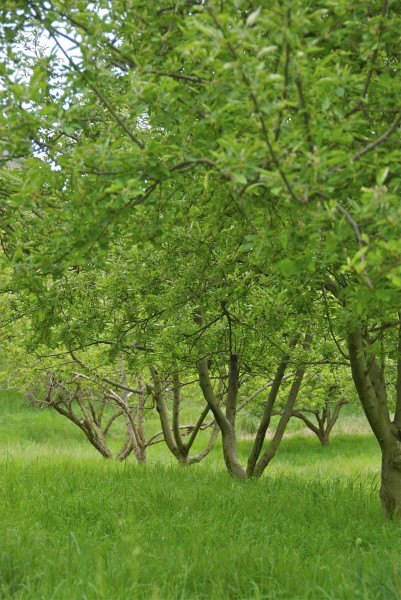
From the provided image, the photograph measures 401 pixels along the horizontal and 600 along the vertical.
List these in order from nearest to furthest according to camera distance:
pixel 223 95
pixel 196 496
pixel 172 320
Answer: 1. pixel 223 95
2. pixel 196 496
3. pixel 172 320

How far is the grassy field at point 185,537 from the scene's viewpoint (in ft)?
13.6

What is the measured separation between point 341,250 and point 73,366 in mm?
11435

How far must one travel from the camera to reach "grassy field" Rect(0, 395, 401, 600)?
416 centimetres

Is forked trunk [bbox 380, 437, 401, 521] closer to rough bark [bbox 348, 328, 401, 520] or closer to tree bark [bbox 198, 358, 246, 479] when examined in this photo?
rough bark [bbox 348, 328, 401, 520]

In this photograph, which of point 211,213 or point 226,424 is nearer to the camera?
point 211,213

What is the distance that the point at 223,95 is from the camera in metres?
3.34

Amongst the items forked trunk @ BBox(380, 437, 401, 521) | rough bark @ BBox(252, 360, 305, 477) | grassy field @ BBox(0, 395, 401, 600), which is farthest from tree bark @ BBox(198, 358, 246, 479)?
forked trunk @ BBox(380, 437, 401, 521)

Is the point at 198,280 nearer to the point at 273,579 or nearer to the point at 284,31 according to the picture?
the point at 273,579

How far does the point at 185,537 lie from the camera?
548 cm

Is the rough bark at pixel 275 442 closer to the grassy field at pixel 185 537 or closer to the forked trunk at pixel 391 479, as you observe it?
the grassy field at pixel 185 537

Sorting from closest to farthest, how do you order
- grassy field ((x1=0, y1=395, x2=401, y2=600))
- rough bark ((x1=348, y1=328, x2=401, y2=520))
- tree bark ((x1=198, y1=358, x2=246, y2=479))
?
grassy field ((x1=0, y1=395, x2=401, y2=600)) → rough bark ((x1=348, y1=328, x2=401, y2=520)) → tree bark ((x1=198, y1=358, x2=246, y2=479))

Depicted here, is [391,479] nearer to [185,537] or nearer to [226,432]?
[185,537]

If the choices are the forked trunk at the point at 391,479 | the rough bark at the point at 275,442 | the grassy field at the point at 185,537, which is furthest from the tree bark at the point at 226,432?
the forked trunk at the point at 391,479

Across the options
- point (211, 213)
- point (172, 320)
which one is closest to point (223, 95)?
point (211, 213)
